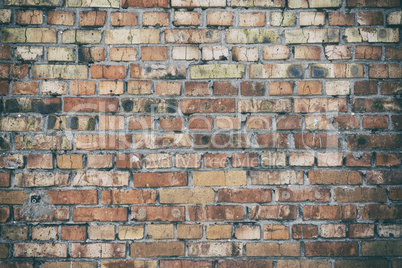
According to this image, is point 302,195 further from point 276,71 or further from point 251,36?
point 251,36

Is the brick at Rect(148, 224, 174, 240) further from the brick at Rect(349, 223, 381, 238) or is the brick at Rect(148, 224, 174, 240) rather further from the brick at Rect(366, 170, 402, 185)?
the brick at Rect(366, 170, 402, 185)

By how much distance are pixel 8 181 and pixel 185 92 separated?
0.95m

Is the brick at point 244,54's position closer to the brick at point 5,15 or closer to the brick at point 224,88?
the brick at point 224,88

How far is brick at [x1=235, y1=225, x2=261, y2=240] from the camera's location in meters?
1.31

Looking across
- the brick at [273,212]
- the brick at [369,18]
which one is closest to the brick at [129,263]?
the brick at [273,212]

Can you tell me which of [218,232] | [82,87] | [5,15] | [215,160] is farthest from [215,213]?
[5,15]

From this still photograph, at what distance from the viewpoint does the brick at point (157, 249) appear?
1303 mm

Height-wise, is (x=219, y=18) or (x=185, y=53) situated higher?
(x=219, y=18)

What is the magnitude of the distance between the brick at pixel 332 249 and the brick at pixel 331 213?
124 mm

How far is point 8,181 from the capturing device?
51.3 inches

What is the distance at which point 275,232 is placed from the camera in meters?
1.31

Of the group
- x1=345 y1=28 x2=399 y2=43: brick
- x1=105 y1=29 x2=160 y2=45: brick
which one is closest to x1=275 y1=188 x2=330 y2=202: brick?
x1=345 y1=28 x2=399 y2=43: brick

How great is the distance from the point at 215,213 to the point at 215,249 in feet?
0.56

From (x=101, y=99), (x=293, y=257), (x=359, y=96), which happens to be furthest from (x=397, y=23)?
(x=101, y=99)
